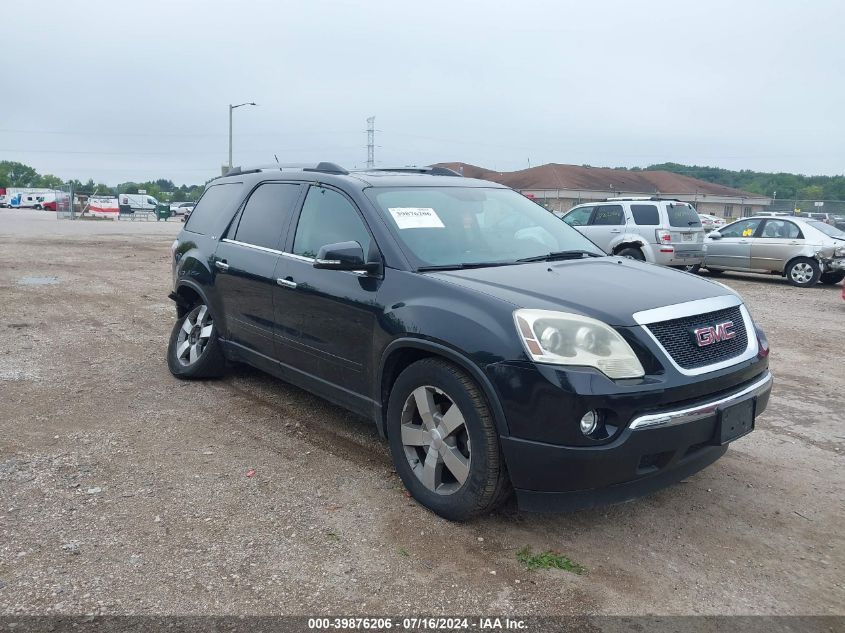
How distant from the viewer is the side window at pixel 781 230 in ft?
47.4

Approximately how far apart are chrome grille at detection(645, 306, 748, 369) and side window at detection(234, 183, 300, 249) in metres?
2.70

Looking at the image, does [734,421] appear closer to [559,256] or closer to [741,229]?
[559,256]

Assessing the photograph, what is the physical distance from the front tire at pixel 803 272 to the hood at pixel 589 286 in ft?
38.7

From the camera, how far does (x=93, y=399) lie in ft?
17.8

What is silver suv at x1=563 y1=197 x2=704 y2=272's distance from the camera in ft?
45.9

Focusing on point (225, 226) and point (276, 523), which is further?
point (225, 226)

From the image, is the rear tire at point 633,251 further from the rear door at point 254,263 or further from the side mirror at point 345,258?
the side mirror at point 345,258

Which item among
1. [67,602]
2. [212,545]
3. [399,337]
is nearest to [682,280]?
[399,337]

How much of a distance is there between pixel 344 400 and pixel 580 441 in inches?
67.4

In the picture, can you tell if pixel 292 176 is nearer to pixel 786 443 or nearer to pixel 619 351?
pixel 619 351

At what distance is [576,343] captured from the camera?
311 cm

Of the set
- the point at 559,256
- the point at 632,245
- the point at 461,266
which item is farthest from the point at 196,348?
the point at 632,245

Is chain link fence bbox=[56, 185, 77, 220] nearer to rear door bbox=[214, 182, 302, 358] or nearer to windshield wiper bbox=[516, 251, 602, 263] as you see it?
rear door bbox=[214, 182, 302, 358]

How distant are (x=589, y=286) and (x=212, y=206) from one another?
363cm
